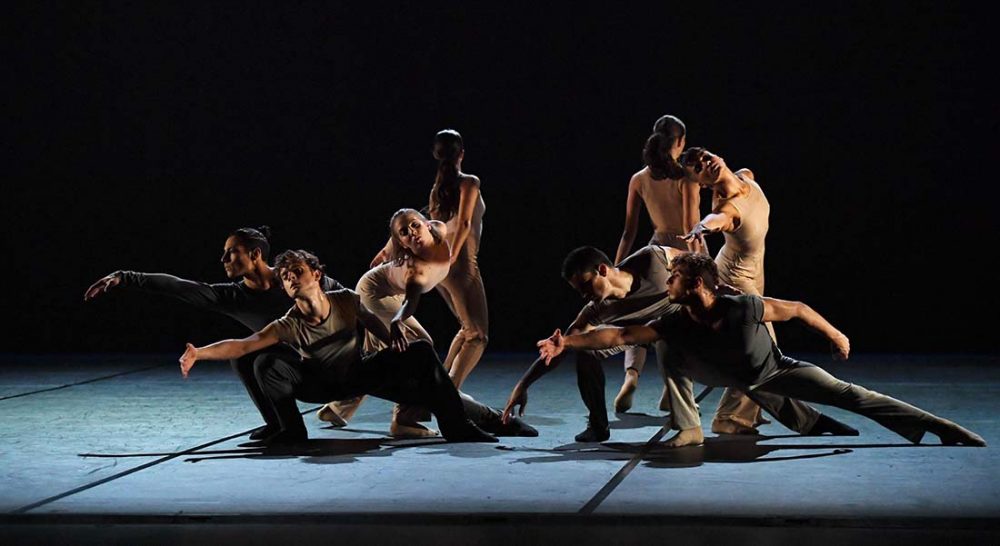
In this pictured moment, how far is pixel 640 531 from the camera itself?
12.4 ft

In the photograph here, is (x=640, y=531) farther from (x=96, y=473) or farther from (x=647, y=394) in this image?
(x=647, y=394)

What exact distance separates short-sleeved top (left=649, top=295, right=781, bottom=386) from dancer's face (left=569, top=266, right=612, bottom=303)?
29cm

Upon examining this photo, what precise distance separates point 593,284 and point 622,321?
1.32ft

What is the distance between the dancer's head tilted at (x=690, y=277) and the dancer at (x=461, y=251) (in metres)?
1.45

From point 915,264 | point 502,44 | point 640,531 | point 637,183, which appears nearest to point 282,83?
point 502,44

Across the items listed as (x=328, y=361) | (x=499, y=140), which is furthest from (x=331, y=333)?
(x=499, y=140)

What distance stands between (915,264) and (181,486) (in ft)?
19.6

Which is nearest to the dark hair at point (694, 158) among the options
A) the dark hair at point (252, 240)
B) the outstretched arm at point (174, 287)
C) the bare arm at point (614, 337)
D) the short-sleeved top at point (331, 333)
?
the bare arm at point (614, 337)

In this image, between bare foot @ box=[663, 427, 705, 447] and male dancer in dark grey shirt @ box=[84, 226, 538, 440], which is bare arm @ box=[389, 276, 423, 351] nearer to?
male dancer in dark grey shirt @ box=[84, 226, 538, 440]

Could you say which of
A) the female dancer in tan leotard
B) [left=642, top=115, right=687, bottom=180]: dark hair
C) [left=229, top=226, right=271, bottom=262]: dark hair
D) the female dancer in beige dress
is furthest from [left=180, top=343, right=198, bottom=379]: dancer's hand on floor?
[left=642, top=115, right=687, bottom=180]: dark hair

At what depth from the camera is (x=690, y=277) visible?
194 inches

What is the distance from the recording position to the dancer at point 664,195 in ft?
20.6

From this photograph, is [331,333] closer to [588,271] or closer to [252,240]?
[252,240]

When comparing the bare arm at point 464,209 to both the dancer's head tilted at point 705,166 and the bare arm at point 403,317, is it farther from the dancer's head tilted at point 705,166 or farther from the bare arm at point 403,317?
the dancer's head tilted at point 705,166
